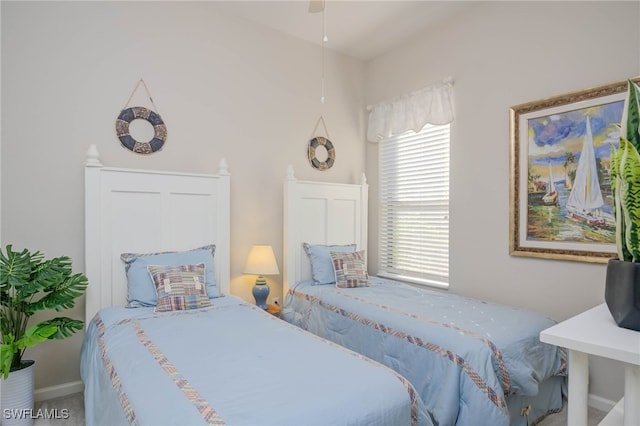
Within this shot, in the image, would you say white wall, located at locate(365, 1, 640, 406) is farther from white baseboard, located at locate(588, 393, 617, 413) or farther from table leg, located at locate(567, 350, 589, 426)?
table leg, located at locate(567, 350, 589, 426)

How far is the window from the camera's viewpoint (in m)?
3.32

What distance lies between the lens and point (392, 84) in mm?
3777

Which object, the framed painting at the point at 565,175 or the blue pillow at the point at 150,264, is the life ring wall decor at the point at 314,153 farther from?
the framed painting at the point at 565,175

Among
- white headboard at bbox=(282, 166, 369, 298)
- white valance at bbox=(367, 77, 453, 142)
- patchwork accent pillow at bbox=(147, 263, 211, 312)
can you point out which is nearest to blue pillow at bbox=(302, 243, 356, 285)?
white headboard at bbox=(282, 166, 369, 298)

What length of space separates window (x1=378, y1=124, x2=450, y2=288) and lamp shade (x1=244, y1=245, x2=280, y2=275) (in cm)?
138

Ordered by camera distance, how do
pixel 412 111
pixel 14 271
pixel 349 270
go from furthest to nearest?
pixel 412 111 < pixel 349 270 < pixel 14 271

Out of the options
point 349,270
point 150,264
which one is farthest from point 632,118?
point 150,264

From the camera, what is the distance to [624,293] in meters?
0.83

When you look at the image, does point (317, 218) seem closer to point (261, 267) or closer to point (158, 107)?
point (261, 267)

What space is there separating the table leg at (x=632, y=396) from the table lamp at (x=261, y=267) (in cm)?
250

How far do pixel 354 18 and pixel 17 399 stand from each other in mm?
3684

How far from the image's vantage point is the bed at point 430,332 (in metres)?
1.80

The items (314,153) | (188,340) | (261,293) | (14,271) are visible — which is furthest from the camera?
(314,153)

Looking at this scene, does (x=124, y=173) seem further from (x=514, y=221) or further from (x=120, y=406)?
(x=514, y=221)
